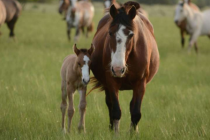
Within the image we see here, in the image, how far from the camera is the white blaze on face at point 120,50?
13.6 feet

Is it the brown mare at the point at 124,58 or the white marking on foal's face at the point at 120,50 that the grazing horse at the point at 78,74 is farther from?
the white marking on foal's face at the point at 120,50

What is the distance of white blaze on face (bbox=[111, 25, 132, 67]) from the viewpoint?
4.13m

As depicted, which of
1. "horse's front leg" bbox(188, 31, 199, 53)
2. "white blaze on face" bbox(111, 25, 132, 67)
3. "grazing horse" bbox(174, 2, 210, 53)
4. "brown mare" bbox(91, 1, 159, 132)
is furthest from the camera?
"grazing horse" bbox(174, 2, 210, 53)

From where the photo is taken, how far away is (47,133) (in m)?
4.82

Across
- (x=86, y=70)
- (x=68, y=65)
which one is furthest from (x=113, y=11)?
(x=68, y=65)

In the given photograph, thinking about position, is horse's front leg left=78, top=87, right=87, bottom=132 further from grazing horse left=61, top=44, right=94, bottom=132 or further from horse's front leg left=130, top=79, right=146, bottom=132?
horse's front leg left=130, top=79, right=146, bottom=132

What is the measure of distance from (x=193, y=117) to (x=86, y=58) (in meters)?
1.98

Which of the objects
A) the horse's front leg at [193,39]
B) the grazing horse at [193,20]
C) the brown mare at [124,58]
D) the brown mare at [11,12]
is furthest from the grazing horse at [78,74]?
the brown mare at [11,12]

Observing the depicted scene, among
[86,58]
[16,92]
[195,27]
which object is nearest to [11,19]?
[195,27]

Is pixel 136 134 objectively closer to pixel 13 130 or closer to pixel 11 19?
pixel 13 130

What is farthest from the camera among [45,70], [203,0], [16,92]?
[203,0]

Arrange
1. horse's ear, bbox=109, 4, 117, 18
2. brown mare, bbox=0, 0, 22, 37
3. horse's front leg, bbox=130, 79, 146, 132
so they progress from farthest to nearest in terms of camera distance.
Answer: brown mare, bbox=0, 0, 22, 37 → horse's front leg, bbox=130, 79, 146, 132 → horse's ear, bbox=109, 4, 117, 18

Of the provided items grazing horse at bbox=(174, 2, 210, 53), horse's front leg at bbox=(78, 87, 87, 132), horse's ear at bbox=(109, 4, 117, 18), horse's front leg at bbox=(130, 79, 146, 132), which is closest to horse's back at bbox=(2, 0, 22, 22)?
grazing horse at bbox=(174, 2, 210, 53)

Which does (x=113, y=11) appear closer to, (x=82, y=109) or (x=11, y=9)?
(x=82, y=109)
